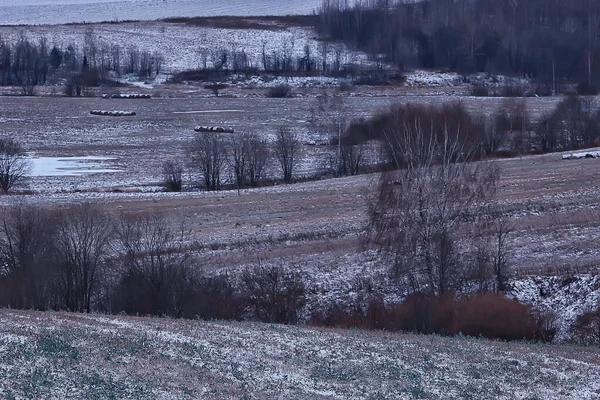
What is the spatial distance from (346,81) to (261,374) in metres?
76.9

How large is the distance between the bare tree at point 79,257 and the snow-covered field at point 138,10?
119 m

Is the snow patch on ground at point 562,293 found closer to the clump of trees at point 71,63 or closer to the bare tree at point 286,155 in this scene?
the bare tree at point 286,155

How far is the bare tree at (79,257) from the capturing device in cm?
1867

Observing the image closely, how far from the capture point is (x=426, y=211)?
22.7 m

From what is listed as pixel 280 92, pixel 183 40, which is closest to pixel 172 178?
pixel 280 92

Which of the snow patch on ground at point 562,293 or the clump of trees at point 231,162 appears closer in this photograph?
the snow patch on ground at point 562,293

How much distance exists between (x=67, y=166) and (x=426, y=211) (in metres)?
25.3

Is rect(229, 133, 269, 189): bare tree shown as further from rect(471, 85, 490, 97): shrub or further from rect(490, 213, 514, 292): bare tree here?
rect(471, 85, 490, 97): shrub

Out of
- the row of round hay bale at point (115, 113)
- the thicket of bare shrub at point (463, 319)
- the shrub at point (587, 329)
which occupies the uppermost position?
the row of round hay bale at point (115, 113)

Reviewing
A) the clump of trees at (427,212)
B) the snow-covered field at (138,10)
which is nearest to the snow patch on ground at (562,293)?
the clump of trees at (427,212)

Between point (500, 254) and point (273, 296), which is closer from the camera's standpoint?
point (273, 296)

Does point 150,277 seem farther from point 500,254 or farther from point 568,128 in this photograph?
point 568,128

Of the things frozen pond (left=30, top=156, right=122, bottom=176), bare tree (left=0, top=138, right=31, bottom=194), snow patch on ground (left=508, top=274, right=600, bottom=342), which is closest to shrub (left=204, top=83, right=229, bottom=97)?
frozen pond (left=30, top=156, right=122, bottom=176)

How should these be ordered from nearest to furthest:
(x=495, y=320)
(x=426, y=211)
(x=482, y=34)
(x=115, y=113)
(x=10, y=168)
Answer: (x=495, y=320), (x=426, y=211), (x=10, y=168), (x=115, y=113), (x=482, y=34)
